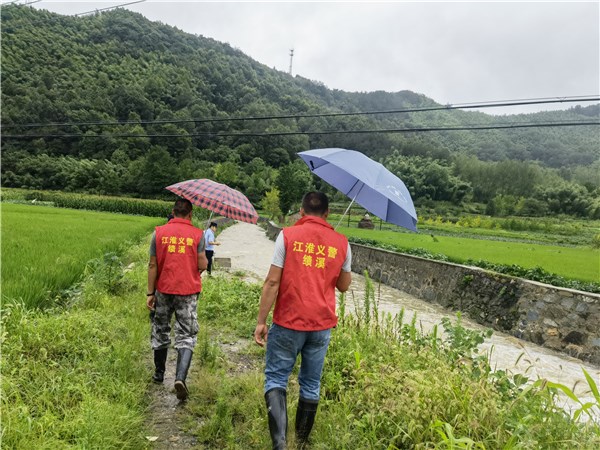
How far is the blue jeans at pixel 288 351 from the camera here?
263cm

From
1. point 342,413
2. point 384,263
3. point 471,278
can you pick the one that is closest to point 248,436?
point 342,413

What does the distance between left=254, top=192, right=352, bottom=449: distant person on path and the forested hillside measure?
4040 centimetres

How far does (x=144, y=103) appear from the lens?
60.4m

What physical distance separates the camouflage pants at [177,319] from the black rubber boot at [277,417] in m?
1.30

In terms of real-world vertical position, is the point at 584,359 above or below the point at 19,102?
below

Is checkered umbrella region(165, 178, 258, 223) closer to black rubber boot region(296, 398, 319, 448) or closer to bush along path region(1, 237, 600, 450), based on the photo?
bush along path region(1, 237, 600, 450)

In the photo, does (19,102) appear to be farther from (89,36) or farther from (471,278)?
(471,278)

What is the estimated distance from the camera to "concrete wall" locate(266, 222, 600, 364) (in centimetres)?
781

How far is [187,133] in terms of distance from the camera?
5009 cm

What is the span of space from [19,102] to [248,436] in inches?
2520

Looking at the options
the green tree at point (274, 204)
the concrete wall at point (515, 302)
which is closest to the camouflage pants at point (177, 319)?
the concrete wall at point (515, 302)

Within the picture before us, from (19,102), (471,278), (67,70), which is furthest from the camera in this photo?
(67,70)

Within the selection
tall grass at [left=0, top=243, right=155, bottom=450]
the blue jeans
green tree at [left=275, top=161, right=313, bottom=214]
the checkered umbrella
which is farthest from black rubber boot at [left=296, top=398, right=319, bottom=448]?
green tree at [left=275, top=161, right=313, bottom=214]

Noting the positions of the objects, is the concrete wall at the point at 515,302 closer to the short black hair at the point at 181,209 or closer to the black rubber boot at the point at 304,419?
the short black hair at the point at 181,209
